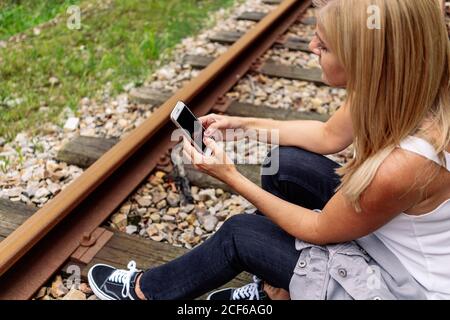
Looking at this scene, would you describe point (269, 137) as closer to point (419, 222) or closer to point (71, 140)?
point (419, 222)

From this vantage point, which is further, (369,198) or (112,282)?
(112,282)

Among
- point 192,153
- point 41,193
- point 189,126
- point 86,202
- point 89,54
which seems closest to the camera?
point 192,153

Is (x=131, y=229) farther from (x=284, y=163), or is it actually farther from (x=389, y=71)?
(x=389, y=71)

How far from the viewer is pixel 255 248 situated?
201 centimetres

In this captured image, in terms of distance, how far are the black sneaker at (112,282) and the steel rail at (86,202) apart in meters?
0.21

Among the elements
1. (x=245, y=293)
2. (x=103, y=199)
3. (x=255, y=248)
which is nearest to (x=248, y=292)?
(x=245, y=293)

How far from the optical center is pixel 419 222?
5.69ft

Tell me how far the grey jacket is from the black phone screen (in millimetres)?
674

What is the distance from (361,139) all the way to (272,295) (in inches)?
34.5

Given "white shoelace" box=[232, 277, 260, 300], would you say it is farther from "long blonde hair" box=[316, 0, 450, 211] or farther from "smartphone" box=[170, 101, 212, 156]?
"long blonde hair" box=[316, 0, 450, 211]

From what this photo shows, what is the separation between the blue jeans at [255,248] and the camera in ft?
6.55

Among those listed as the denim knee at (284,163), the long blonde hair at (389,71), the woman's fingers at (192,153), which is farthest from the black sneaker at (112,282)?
the long blonde hair at (389,71)

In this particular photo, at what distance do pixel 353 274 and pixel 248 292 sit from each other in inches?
26.4
